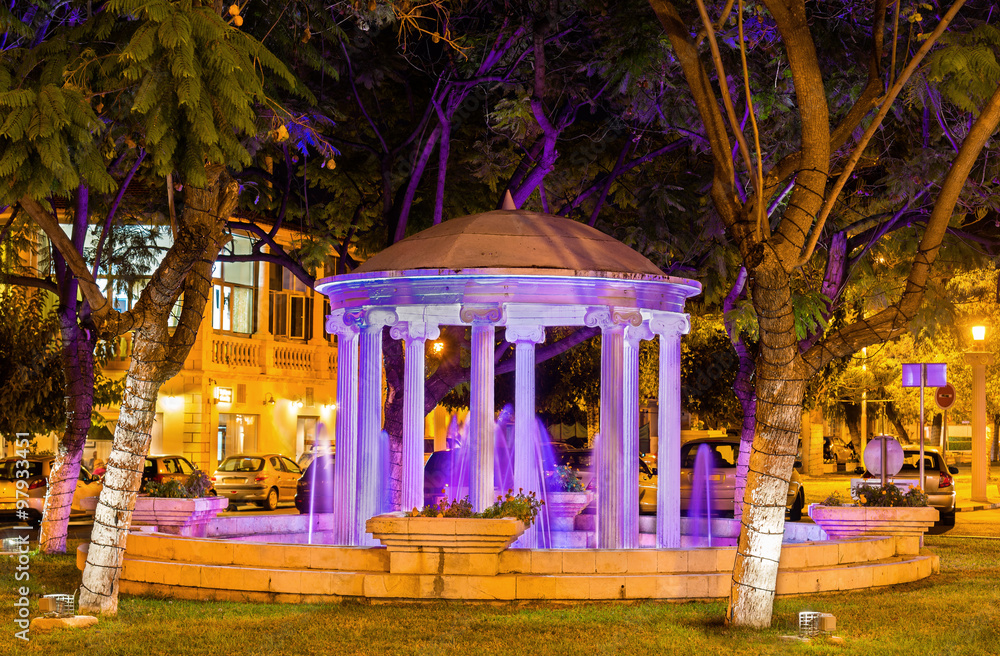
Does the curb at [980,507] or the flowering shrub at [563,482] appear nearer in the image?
the flowering shrub at [563,482]

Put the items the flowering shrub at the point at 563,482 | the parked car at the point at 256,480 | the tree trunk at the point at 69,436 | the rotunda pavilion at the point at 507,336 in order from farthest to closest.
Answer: the parked car at the point at 256,480 → the flowering shrub at the point at 563,482 → the tree trunk at the point at 69,436 → the rotunda pavilion at the point at 507,336

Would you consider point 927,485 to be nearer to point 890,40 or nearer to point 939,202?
point 890,40

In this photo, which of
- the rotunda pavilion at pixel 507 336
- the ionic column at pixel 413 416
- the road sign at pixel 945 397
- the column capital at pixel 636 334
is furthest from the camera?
the road sign at pixel 945 397

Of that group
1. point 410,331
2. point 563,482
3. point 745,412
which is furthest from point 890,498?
point 410,331

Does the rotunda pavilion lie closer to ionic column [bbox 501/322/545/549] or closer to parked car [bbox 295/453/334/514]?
ionic column [bbox 501/322/545/549]

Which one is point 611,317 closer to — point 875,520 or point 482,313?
point 482,313

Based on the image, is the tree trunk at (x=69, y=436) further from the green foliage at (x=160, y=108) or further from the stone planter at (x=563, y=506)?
the green foliage at (x=160, y=108)

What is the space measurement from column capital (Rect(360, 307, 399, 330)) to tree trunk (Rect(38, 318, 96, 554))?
5440 mm

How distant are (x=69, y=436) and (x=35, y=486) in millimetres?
9761

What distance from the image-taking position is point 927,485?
26781 millimetres

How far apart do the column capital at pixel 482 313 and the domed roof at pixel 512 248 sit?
0.54 m

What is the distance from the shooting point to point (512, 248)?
1567cm

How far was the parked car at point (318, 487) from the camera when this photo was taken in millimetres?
28583

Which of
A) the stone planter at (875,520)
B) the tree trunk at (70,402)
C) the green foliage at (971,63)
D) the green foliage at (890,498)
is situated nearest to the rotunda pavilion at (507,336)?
the stone planter at (875,520)
